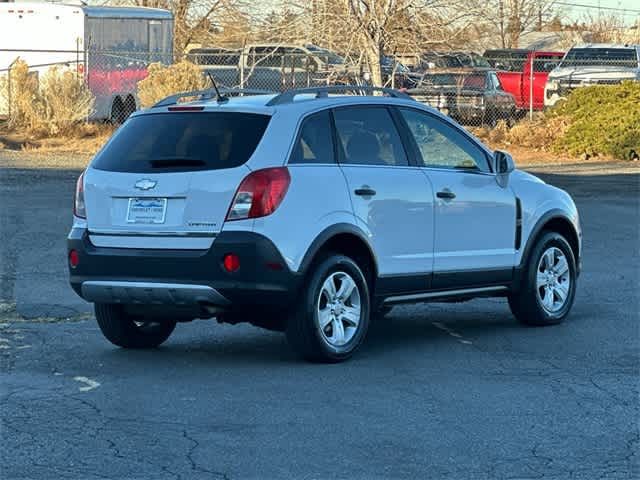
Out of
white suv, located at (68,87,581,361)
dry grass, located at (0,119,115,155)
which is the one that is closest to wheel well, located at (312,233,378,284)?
Answer: white suv, located at (68,87,581,361)

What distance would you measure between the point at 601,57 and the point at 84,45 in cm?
1316

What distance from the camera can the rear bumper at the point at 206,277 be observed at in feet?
29.1

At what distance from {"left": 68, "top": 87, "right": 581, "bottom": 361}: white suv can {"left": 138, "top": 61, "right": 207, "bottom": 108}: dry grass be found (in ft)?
68.0

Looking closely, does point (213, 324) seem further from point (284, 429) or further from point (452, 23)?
point (452, 23)

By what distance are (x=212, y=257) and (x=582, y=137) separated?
2165 cm

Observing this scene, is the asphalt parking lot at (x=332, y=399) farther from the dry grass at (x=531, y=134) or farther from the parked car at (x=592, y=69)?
the parked car at (x=592, y=69)

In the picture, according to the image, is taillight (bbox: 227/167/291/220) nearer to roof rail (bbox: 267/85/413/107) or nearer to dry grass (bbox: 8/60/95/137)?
roof rail (bbox: 267/85/413/107)

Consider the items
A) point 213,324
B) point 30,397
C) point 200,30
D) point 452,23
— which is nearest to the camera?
point 30,397

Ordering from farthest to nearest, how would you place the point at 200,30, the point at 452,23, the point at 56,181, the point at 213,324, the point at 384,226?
the point at 200,30 < the point at 452,23 < the point at 56,181 < the point at 213,324 < the point at 384,226

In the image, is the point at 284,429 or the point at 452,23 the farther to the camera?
the point at 452,23

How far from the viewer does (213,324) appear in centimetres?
1128

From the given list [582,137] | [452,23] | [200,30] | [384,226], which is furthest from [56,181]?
[200,30]

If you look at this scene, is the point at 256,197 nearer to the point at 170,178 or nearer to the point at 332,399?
the point at 170,178

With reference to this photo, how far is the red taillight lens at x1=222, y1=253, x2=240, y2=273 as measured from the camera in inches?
349
